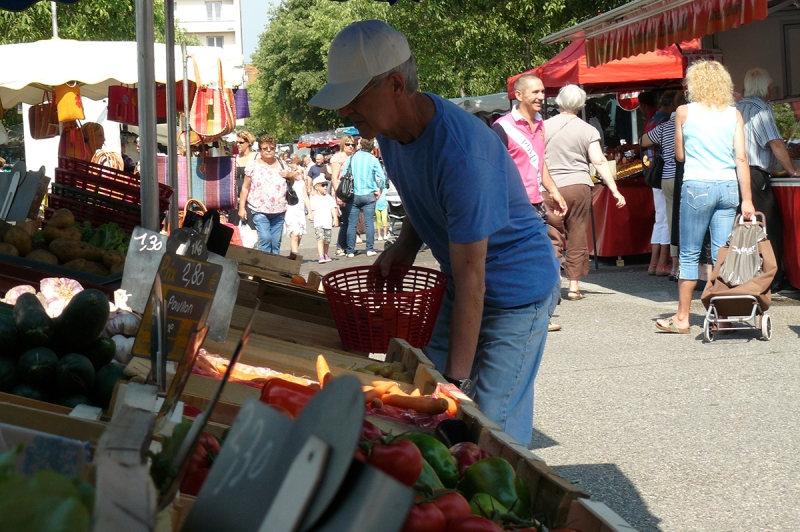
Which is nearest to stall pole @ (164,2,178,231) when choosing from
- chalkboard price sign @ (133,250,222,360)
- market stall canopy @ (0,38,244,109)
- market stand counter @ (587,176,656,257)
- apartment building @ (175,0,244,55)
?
chalkboard price sign @ (133,250,222,360)

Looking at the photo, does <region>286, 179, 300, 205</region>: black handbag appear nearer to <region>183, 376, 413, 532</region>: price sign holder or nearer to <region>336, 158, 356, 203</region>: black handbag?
<region>336, 158, 356, 203</region>: black handbag

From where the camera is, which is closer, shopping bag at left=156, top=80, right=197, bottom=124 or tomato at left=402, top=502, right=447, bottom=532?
tomato at left=402, top=502, right=447, bottom=532

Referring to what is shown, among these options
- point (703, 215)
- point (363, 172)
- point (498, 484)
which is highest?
point (363, 172)

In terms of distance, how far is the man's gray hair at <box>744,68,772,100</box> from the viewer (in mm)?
7914

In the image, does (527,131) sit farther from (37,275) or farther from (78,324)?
(78,324)

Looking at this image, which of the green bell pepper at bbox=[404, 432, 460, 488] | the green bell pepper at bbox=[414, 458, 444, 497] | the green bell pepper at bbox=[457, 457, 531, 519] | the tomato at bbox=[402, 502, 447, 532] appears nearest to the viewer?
the tomato at bbox=[402, 502, 447, 532]

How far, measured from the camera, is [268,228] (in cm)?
1123

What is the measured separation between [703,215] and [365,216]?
7.76 meters

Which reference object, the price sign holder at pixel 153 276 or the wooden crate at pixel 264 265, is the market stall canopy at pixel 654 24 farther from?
the price sign holder at pixel 153 276

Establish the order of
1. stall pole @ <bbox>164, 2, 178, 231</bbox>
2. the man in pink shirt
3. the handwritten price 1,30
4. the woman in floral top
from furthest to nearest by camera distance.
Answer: the woman in floral top < the man in pink shirt < stall pole @ <bbox>164, 2, 178, 231</bbox> < the handwritten price 1,30

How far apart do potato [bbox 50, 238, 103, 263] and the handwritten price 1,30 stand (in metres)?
1.45

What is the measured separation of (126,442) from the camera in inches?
35.9

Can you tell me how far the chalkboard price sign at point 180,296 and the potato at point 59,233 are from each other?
100 inches

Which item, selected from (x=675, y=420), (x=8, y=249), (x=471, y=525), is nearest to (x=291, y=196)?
(x=675, y=420)
